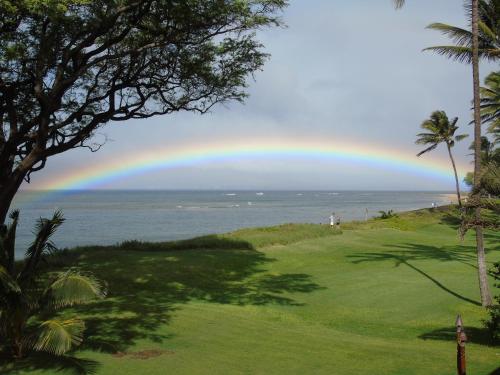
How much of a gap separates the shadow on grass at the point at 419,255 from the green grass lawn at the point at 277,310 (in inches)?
2.8

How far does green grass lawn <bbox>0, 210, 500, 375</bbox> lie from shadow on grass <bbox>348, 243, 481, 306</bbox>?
7cm

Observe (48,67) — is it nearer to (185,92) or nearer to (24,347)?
(185,92)

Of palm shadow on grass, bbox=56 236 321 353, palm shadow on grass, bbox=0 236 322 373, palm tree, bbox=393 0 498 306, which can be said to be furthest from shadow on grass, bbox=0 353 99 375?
palm tree, bbox=393 0 498 306

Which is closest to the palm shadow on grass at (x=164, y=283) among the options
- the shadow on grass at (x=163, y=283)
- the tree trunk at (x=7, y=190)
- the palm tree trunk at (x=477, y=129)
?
the shadow on grass at (x=163, y=283)

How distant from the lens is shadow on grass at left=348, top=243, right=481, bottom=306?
82.4 ft

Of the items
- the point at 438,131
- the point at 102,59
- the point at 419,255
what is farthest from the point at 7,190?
the point at 438,131

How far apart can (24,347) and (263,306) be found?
822 cm

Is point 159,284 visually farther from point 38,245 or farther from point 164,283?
point 38,245

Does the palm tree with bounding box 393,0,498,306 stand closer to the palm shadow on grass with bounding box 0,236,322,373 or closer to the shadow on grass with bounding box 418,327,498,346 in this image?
the shadow on grass with bounding box 418,327,498,346

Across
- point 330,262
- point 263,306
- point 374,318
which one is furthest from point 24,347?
point 330,262

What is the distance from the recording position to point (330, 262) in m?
25.6

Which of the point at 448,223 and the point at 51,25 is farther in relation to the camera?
the point at 448,223

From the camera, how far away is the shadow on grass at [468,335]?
42.4 ft

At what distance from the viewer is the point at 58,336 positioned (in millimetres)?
9070
